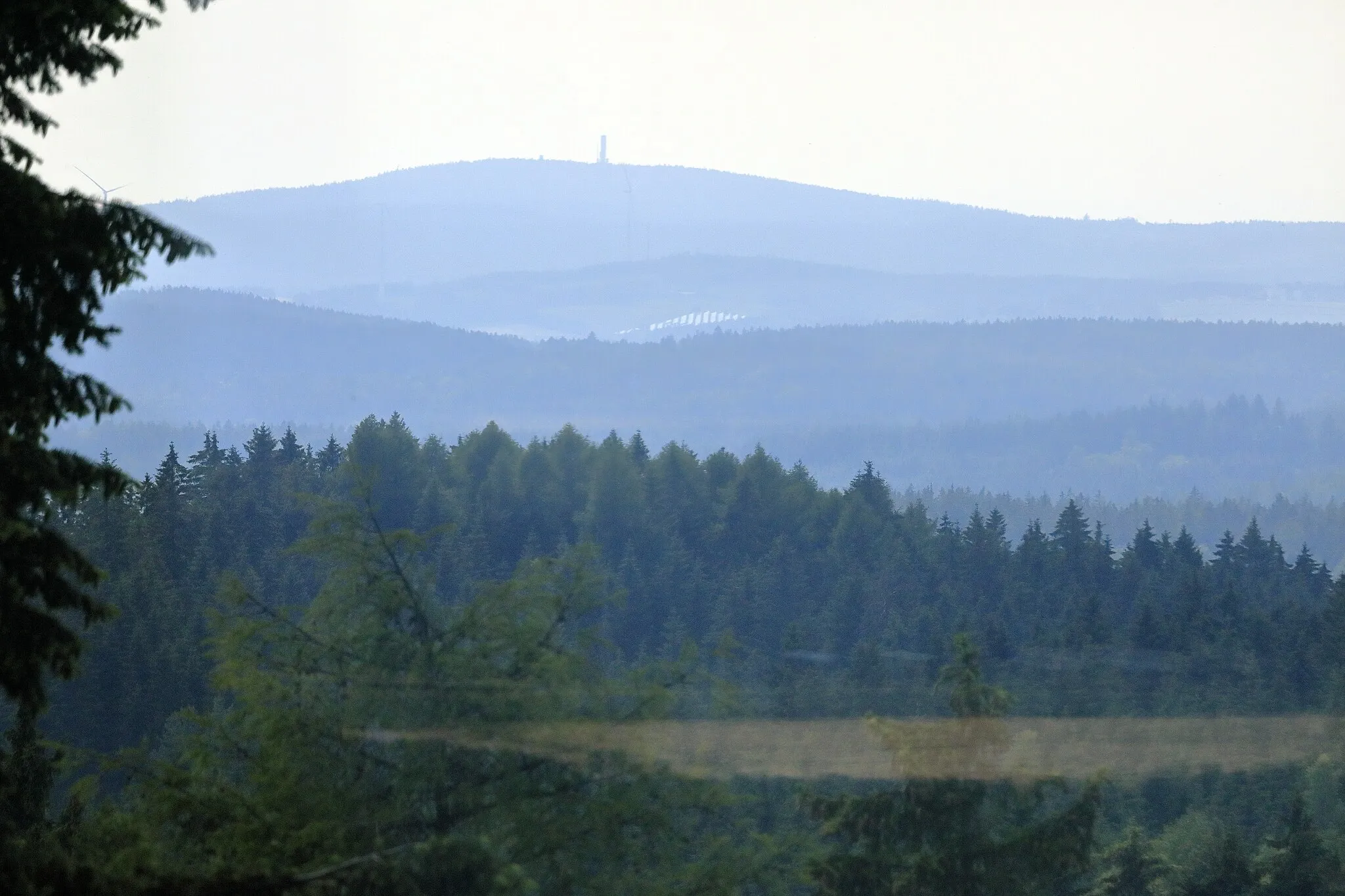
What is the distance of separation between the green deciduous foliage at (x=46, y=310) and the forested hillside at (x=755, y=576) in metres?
0.47

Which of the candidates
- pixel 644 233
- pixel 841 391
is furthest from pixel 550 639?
pixel 644 233

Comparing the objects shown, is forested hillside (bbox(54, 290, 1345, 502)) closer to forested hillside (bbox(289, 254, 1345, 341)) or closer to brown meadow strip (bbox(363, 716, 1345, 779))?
forested hillside (bbox(289, 254, 1345, 341))

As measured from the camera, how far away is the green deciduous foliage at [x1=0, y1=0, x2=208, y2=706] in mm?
4918

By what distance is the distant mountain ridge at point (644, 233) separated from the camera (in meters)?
79.6

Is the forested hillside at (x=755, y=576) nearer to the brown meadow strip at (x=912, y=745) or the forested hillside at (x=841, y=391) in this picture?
the brown meadow strip at (x=912, y=745)

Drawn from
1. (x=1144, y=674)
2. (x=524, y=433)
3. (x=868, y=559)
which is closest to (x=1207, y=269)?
(x=524, y=433)

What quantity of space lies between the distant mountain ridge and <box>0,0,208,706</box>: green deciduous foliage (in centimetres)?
2319

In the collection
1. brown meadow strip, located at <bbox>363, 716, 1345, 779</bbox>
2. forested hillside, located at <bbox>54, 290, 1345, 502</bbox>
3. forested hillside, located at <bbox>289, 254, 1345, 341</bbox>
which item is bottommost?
brown meadow strip, located at <bbox>363, 716, 1345, 779</bbox>

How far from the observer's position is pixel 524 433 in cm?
5738

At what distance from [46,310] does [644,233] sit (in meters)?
158

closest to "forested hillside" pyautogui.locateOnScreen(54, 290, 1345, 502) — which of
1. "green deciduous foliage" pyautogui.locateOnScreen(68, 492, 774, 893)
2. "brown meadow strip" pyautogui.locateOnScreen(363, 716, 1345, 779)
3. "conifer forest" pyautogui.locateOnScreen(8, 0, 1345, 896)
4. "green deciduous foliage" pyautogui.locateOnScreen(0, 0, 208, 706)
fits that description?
"conifer forest" pyautogui.locateOnScreen(8, 0, 1345, 896)

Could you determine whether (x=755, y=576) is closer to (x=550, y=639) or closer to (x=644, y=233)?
(x=550, y=639)

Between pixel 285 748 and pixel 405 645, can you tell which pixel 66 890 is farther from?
pixel 405 645

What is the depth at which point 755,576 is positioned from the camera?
31.9 metres
